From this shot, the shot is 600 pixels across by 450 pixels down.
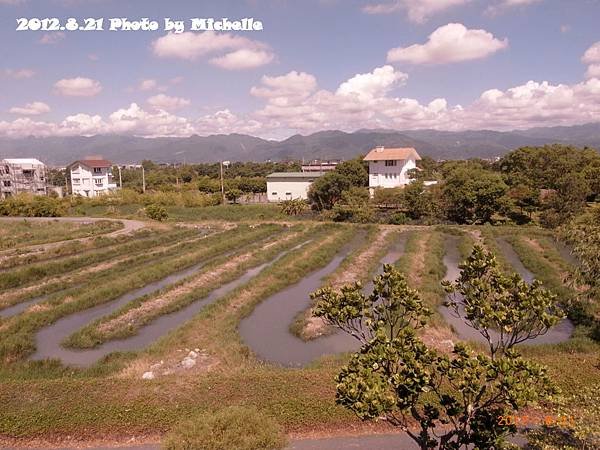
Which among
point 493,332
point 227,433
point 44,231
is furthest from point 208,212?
point 227,433

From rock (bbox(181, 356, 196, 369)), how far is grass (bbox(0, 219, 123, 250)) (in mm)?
26994

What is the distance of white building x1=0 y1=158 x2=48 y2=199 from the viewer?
75438mm

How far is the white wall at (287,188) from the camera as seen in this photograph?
226ft

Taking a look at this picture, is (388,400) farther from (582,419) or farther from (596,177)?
(596,177)

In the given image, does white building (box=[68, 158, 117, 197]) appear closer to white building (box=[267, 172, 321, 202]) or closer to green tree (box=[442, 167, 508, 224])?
white building (box=[267, 172, 321, 202])

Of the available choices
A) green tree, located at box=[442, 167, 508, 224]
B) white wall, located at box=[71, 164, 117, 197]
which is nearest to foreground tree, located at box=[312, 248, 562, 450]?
green tree, located at box=[442, 167, 508, 224]

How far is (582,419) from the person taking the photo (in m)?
7.32

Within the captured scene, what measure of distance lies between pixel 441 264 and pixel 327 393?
19.1 meters

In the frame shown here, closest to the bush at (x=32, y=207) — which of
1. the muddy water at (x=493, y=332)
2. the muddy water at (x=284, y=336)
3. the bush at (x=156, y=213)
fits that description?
the bush at (x=156, y=213)

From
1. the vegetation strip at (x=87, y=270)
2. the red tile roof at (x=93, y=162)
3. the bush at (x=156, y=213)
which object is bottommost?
the vegetation strip at (x=87, y=270)

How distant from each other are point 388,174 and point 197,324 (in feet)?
175

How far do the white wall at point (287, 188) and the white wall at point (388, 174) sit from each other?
9946mm

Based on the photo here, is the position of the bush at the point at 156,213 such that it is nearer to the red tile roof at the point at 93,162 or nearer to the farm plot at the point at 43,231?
the farm plot at the point at 43,231

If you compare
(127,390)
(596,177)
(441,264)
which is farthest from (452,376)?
(596,177)
